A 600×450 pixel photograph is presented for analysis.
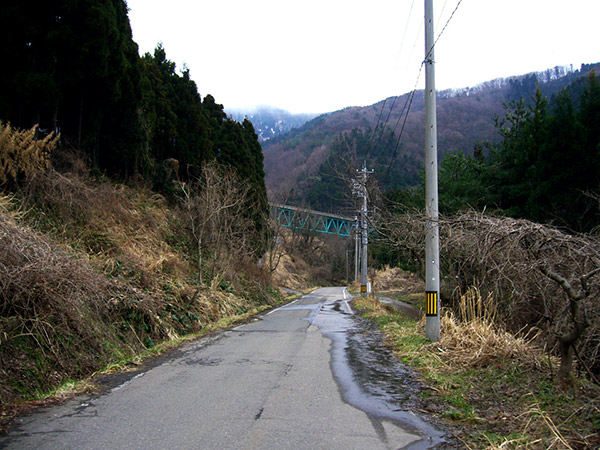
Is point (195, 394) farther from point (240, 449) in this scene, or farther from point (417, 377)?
point (417, 377)

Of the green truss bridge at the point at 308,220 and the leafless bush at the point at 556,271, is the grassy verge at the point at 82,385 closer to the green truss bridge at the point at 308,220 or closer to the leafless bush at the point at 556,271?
the leafless bush at the point at 556,271

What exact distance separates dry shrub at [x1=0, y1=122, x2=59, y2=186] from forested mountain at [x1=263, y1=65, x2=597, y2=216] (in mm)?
10564

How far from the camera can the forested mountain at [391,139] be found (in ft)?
147

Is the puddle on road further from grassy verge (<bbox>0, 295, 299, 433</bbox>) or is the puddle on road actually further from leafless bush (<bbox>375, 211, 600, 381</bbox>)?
grassy verge (<bbox>0, 295, 299, 433</bbox>)

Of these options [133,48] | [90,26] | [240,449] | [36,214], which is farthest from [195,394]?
[133,48]

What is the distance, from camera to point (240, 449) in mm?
4328

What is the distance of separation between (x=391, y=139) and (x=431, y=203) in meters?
18.1

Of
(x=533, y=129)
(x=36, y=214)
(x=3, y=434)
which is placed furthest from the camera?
(x=533, y=129)

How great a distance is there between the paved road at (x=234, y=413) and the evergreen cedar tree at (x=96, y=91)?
31.1ft

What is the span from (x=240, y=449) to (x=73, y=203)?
1097cm

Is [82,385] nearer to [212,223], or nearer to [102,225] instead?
[102,225]

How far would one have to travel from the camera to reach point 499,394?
236 inches

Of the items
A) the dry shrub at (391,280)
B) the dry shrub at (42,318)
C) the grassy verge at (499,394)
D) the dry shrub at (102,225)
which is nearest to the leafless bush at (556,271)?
the grassy verge at (499,394)

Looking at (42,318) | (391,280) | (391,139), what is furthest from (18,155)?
(391,280)
